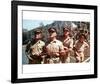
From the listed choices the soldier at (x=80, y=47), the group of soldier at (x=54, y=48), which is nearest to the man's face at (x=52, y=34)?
the group of soldier at (x=54, y=48)

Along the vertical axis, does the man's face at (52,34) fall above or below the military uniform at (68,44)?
above

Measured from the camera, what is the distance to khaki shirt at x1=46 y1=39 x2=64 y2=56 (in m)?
1.51

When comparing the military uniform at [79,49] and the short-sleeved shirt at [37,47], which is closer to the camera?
the short-sleeved shirt at [37,47]

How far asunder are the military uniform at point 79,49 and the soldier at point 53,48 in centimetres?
12

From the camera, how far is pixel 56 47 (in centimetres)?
153

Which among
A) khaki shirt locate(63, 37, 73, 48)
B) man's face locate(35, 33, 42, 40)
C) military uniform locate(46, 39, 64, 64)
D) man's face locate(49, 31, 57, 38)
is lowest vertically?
military uniform locate(46, 39, 64, 64)

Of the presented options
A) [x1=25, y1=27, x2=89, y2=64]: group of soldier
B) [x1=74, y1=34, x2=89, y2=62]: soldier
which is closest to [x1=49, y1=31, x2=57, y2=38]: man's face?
[x1=25, y1=27, x2=89, y2=64]: group of soldier

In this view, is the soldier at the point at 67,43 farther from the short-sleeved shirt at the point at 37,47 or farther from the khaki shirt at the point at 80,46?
the short-sleeved shirt at the point at 37,47

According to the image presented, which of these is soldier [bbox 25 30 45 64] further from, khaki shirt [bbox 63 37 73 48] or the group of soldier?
khaki shirt [bbox 63 37 73 48]

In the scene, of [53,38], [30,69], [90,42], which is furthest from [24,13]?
[90,42]

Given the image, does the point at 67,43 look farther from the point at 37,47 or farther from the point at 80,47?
the point at 37,47

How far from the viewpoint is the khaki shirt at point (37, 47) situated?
1.47m

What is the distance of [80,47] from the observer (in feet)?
5.25

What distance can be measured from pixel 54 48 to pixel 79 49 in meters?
0.19
